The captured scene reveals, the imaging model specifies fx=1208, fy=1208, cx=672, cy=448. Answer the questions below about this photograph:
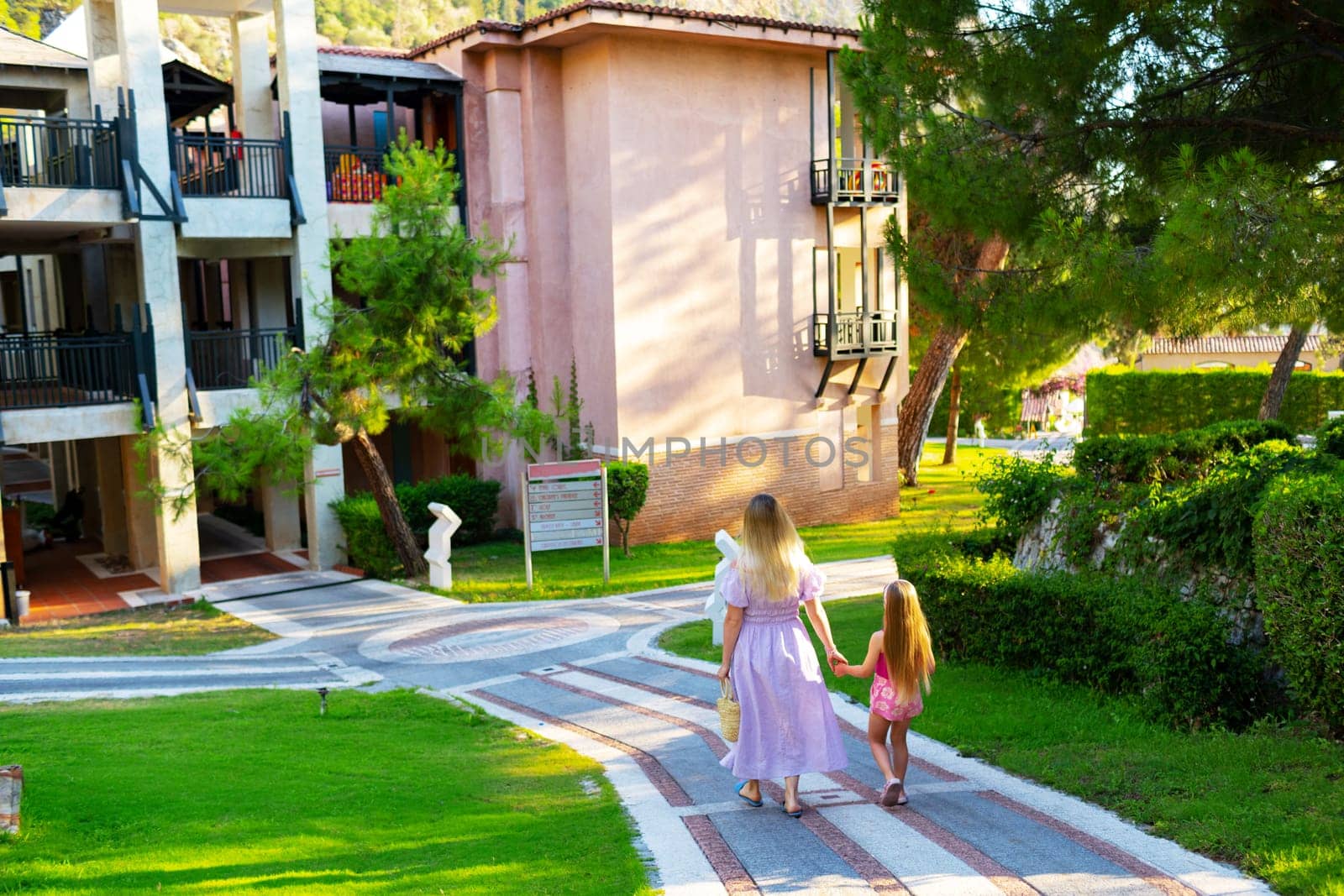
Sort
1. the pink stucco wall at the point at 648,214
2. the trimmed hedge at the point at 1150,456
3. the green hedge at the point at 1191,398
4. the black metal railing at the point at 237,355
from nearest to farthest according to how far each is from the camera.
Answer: the trimmed hedge at the point at 1150,456 < the black metal railing at the point at 237,355 < the pink stucco wall at the point at 648,214 < the green hedge at the point at 1191,398

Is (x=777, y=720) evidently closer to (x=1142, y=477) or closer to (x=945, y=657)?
(x=945, y=657)

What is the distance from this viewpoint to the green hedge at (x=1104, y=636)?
27.2 ft

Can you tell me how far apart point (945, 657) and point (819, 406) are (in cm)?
1419

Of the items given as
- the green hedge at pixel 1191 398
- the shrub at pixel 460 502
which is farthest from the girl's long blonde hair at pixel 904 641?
the green hedge at pixel 1191 398

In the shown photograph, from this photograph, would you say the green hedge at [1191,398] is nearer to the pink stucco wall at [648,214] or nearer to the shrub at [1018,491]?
the pink stucco wall at [648,214]

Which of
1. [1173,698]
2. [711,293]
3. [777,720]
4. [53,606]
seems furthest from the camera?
[711,293]

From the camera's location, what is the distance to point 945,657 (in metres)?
10.9

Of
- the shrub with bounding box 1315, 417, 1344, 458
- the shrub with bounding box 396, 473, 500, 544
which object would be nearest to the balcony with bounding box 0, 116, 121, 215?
the shrub with bounding box 396, 473, 500, 544

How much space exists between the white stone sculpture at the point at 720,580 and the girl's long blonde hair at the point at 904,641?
0.98m

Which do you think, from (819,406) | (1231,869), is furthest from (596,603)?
(1231,869)

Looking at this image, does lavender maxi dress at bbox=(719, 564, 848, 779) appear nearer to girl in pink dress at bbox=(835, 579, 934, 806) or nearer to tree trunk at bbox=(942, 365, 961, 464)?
girl in pink dress at bbox=(835, 579, 934, 806)

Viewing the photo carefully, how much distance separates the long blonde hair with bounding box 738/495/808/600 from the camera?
6684 mm

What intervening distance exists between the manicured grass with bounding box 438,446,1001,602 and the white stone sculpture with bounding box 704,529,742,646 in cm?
637

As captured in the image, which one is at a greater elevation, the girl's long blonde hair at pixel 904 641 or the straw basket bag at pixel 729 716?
the girl's long blonde hair at pixel 904 641
